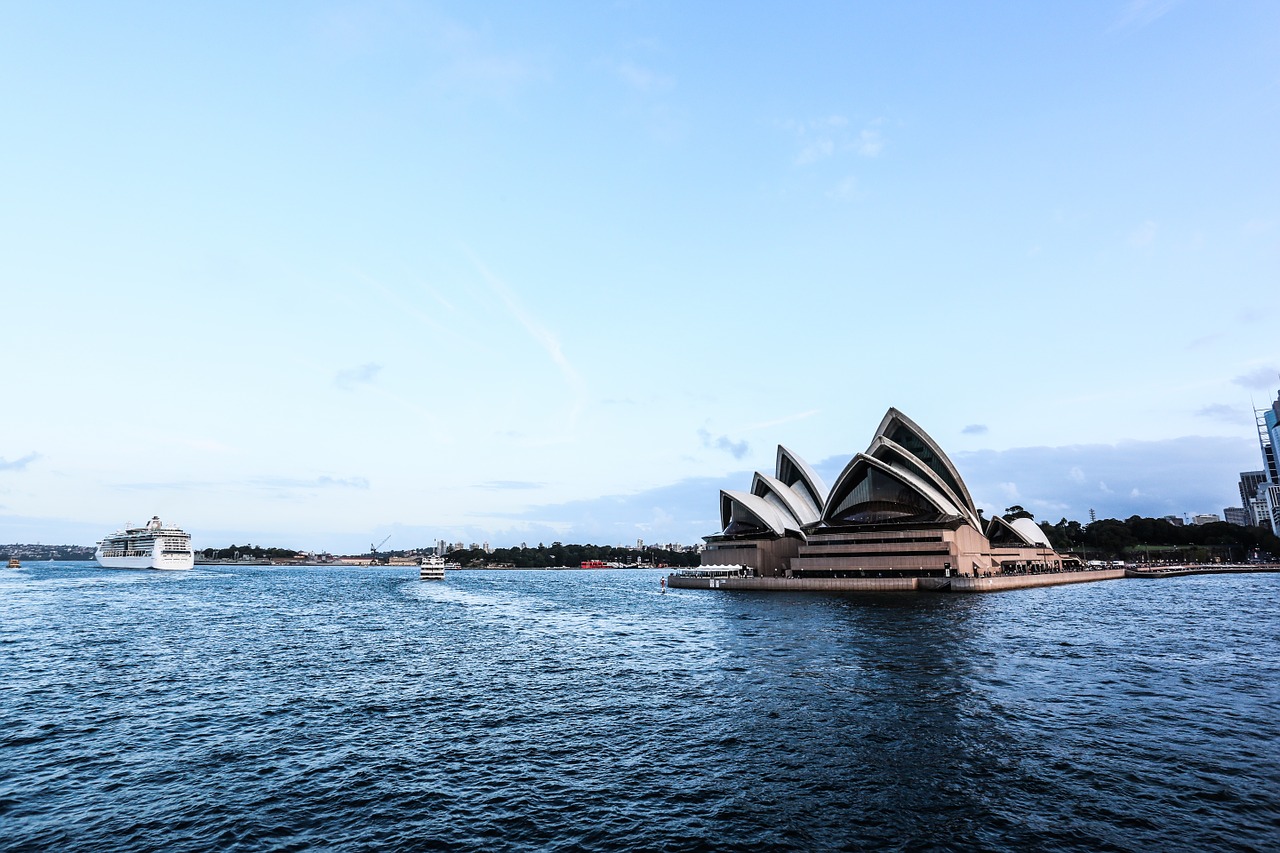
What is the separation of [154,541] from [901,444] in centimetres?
17739

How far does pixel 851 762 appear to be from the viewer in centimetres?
2028

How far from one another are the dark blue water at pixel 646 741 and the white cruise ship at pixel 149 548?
138584mm

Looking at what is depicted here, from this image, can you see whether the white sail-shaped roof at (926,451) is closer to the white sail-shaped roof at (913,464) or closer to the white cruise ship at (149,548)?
the white sail-shaped roof at (913,464)

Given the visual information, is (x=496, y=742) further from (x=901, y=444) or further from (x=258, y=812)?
(x=901, y=444)

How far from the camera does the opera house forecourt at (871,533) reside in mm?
92375

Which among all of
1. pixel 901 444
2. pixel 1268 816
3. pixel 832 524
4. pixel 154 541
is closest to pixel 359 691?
pixel 1268 816

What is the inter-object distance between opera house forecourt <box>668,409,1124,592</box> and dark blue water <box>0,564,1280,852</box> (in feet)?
146

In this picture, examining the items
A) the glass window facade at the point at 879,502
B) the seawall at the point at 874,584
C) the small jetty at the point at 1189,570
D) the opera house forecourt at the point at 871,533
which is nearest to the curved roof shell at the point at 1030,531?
the opera house forecourt at the point at 871,533

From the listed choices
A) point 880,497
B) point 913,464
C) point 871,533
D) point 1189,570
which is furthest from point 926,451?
point 1189,570

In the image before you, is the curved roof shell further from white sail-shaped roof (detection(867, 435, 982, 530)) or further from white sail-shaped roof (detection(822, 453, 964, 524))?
white sail-shaped roof (detection(822, 453, 964, 524))

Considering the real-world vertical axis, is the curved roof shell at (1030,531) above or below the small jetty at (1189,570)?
above

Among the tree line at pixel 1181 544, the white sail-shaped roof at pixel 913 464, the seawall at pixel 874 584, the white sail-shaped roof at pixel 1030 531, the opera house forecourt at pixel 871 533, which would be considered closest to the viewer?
the seawall at pixel 874 584

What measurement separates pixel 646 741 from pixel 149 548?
622ft

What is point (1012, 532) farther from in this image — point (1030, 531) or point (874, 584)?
point (874, 584)
